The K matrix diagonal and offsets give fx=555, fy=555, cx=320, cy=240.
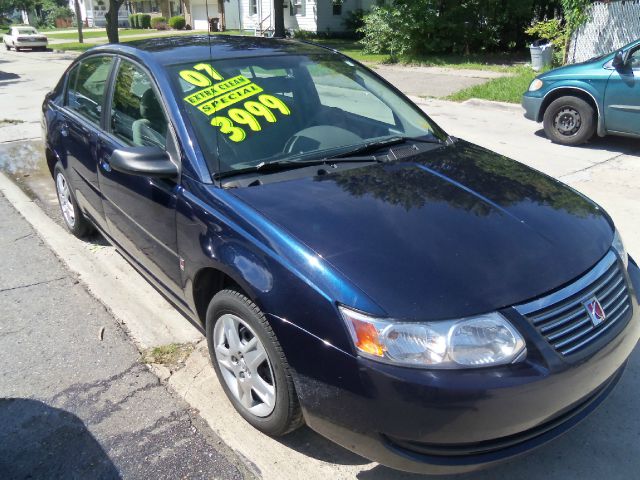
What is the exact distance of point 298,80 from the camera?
346 centimetres

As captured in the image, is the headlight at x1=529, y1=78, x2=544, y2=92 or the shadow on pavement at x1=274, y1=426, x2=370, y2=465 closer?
the shadow on pavement at x1=274, y1=426, x2=370, y2=465

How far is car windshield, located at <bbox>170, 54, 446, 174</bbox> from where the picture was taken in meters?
2.91

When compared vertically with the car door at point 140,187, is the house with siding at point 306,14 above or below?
above

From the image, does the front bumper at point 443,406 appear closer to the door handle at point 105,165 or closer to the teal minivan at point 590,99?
the door handle at point 105,165

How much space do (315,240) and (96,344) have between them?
1.87 metres

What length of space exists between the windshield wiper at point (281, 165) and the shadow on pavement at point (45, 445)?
1.40m

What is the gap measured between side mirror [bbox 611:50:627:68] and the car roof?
488 cm

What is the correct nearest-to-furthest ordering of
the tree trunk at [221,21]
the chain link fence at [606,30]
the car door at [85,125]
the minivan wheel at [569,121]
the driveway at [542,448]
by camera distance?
the driveway at [542,448], the car door at [85,125], the minivan wheel at [569,121], the chain link fence at [606,30], the tree trunk at [221,21]

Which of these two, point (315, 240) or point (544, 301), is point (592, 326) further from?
point (315, 240)

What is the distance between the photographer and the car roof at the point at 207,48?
10.8ft

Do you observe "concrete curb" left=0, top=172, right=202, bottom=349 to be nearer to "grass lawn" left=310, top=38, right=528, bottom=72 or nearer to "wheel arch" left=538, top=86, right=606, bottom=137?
"wheel arch" left=538, top=86, right=606, bottom=137

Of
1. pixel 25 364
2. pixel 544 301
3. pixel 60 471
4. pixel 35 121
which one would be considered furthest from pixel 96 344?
pixel 35 121

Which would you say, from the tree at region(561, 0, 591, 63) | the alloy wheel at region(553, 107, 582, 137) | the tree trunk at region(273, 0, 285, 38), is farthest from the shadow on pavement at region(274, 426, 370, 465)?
the tree trunk at region(273, 0, 285, 38)

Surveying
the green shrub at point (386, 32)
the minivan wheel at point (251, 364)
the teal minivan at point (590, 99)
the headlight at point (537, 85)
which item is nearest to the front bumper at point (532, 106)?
the teal minivan at point (590, 99)
